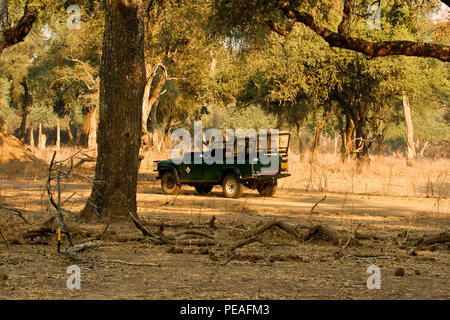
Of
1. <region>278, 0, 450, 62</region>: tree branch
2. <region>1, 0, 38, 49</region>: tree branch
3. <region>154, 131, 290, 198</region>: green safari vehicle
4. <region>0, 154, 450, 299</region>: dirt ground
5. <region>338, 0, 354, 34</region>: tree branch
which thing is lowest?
<region>0, 154, 450, 299</region>: dirt ground

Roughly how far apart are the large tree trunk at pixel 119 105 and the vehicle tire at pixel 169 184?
900 cm

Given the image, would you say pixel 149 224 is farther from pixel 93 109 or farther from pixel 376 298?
pixel 93 109

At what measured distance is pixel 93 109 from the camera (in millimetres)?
44875

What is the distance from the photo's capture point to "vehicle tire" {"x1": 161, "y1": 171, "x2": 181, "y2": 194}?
19484 mm

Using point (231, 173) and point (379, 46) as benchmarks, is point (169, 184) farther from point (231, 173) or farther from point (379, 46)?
point (379, 46)

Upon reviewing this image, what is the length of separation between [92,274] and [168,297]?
4.46ft

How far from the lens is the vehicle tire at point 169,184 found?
63.9 ft

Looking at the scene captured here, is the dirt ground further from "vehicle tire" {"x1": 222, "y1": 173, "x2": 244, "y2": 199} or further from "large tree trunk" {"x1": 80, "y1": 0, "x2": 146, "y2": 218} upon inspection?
"vehicle tire" {"x1": 222, "y1": 173, "x2": 244, "y2": 199}

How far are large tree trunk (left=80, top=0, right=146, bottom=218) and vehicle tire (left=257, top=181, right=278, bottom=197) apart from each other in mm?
9359

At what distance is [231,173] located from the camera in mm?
18812

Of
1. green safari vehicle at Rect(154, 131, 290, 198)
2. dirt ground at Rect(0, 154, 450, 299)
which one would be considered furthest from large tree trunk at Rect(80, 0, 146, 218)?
green safari vehicle at Rect(154, 131, 290, 198)

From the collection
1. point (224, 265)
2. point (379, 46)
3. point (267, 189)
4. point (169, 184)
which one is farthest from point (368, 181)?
point (224, 265)

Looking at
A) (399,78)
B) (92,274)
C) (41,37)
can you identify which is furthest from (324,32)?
(41,37)

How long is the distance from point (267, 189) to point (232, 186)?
4.35 ft
